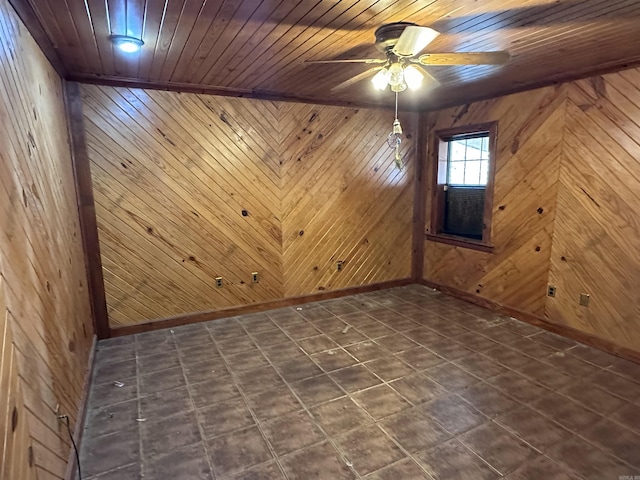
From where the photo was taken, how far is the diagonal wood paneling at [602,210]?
292cm

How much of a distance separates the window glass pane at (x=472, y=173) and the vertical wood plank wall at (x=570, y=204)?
404 millimetres

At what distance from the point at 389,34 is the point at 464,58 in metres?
0.46

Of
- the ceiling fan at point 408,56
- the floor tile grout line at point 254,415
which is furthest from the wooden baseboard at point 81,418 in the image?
the ceiling fan at point 408,56

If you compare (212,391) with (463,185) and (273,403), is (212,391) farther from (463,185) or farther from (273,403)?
(463,185)

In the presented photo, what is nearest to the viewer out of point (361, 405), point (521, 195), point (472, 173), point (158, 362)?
point (361, 405)

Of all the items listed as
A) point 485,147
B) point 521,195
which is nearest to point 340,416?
point 521,195

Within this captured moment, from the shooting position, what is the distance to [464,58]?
2.09m

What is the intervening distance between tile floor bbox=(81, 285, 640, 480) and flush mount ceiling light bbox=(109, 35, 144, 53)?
7.89 feet

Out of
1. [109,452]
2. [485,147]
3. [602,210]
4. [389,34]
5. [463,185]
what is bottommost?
[109,452]

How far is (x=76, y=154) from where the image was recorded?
3.17 meters

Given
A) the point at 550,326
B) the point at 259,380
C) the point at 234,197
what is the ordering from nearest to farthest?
the point at 259,380 < the point at 550,326 < the point at 234,197

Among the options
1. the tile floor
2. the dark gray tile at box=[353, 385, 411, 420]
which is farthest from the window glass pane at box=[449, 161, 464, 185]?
the dark gray tile at box=[353, 385, 411, 420]

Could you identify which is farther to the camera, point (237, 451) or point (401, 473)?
point (237, 451)

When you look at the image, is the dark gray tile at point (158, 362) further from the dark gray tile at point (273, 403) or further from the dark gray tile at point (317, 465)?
the dark gray tile at point (317, 465)
